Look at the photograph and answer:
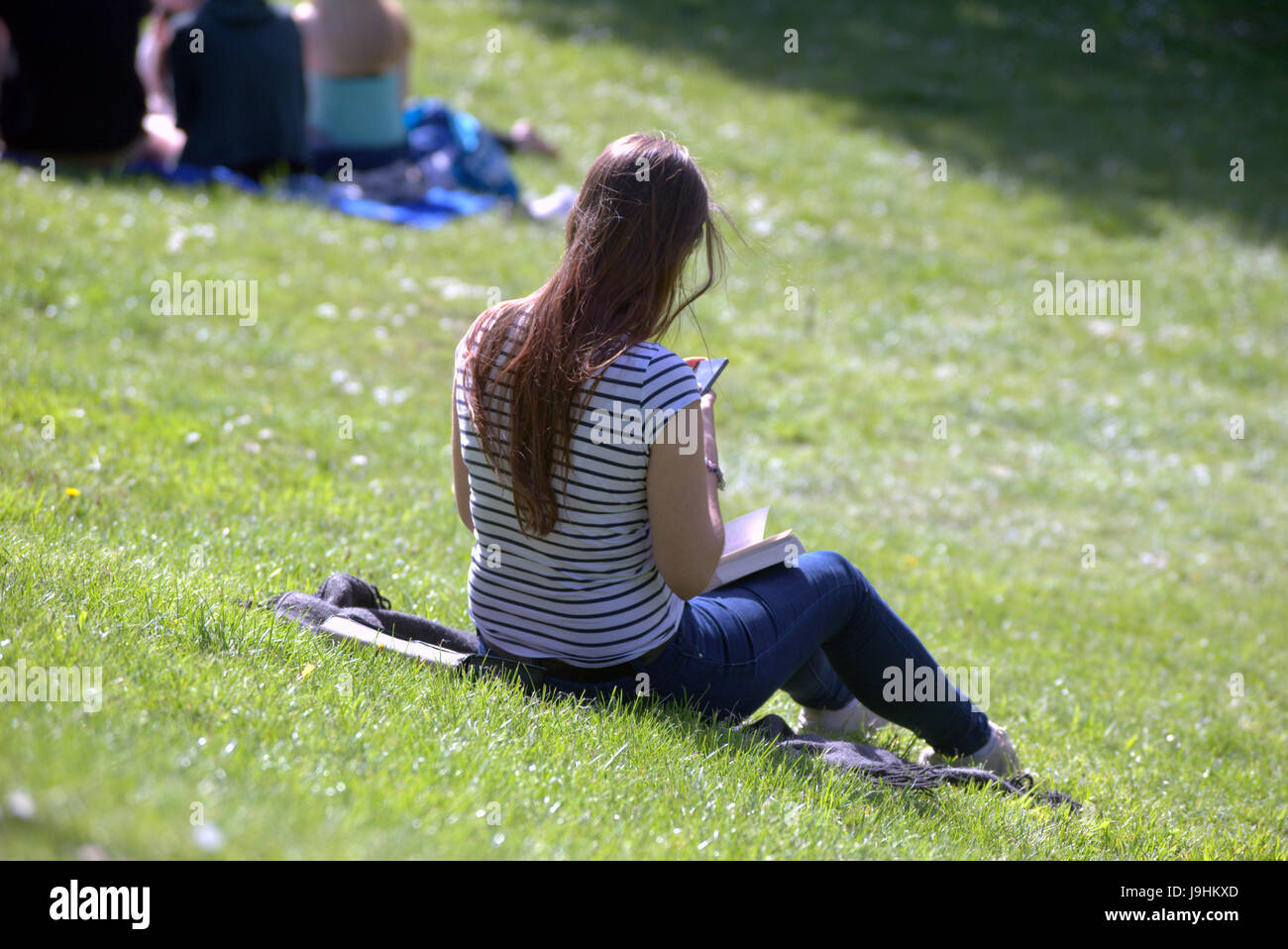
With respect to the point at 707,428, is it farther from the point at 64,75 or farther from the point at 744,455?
the point at 64,75

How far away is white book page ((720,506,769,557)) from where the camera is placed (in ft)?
13.1

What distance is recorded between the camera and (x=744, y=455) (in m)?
8.02

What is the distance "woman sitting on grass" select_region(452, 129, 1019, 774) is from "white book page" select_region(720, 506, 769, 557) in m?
0.17

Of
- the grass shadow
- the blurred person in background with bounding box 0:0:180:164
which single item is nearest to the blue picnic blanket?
the blurred person in background with bounding box 0:0:180:164

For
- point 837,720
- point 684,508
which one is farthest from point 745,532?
point 837,720

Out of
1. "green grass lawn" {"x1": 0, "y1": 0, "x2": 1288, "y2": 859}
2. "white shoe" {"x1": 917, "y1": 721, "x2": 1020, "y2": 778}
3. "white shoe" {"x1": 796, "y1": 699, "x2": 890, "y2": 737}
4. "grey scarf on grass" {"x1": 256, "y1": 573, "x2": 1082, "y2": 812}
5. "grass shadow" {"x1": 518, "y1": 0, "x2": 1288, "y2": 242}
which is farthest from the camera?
"grass shadow" {"x1": 518, "y1": 0, "x2": 1288, "y2": 242}

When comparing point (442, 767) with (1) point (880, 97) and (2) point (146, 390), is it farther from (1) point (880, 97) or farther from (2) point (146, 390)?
(1) point (880, 97)

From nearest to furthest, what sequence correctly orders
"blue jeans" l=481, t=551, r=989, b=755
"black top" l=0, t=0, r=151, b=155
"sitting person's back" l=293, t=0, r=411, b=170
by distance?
"blue jeans" l=481, t=551, r=989, b=755
"black top" l=0, t=0, r=151, b=155
"sitting person's back" l=293, t=0, r=411, b=170

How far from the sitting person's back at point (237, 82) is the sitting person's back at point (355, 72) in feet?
2.18

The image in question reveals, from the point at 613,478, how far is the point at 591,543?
0.20m

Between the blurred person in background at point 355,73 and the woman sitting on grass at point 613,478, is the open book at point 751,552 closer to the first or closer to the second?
the woman sitting on grass at point 613,478

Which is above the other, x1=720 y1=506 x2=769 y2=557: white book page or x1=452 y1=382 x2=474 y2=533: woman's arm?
x1=452 y1=382 x2=474 y2=533: woman's arm

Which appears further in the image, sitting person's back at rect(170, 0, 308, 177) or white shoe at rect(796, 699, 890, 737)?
sitting person's back at rect(170, 0, 308, 177)

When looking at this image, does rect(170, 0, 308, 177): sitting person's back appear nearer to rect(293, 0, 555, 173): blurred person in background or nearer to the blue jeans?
rect(293, 0, 555, 173): blurred person in background
